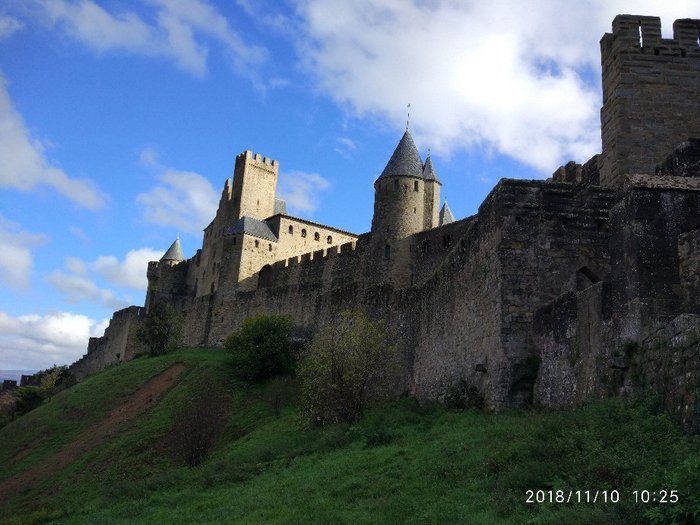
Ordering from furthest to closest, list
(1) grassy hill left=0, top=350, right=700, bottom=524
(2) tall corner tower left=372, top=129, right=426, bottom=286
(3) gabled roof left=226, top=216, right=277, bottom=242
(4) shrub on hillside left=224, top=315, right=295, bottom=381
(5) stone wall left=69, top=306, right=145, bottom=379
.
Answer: (5) stone wall left=69, top=306, right=145, bottom=379
(3) gabled roof left=226, top=216, right=277, bottom=242
(2) tall corner tower left=372, top=129, right=426, bottom=286
(4) shrub on hillside left=224, top=315, right=295, bottom=381
(1) grassy hill left=0, top=350, right=700, bottom=524

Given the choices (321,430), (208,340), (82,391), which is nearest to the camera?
(321,430)

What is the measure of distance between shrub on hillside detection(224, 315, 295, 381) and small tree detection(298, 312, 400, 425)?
1256 centimetres

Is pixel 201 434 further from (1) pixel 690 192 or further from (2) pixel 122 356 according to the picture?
(2) pixel 122 356

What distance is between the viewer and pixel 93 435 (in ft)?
110

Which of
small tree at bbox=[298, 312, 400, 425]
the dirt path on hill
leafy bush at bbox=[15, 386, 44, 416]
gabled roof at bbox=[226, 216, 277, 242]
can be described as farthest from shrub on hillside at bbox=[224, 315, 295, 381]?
leafy bush at bbox=[15, 386, 44, 416]

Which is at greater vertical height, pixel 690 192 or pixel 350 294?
pixel 350 294

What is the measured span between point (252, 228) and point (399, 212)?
21128mm

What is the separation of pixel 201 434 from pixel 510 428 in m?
13.3

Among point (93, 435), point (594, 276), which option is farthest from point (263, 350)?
point (594, 276)

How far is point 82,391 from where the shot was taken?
43.6 metres

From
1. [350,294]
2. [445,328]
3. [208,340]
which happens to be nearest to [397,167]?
[350,294]

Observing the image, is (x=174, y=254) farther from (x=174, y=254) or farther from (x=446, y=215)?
(x=446, y=215)

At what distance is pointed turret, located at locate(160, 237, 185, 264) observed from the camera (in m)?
78.8

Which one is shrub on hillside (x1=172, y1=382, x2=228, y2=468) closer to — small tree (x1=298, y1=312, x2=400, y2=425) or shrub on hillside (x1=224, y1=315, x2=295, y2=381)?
small tree (x1=298, y1=312, x2=400, y2=425)
